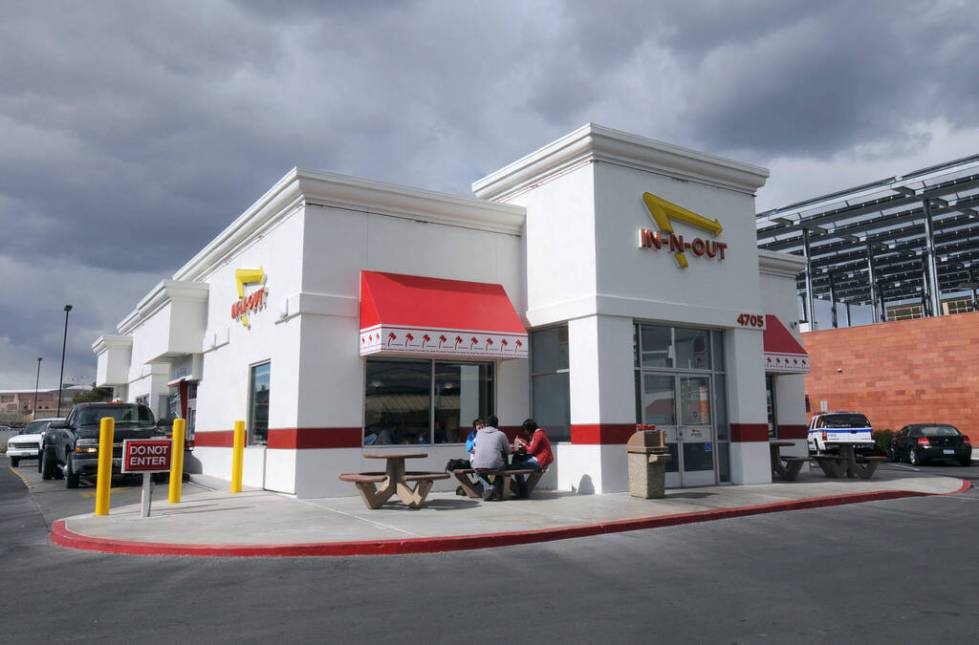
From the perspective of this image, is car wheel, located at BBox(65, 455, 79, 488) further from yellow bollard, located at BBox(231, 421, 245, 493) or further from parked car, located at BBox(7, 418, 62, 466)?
parked car, located at BBox(7, 418, 62, 466)

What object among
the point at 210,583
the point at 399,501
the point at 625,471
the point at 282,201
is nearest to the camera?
the point at 210,583

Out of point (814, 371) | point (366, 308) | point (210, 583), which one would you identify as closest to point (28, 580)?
point (210, 583)

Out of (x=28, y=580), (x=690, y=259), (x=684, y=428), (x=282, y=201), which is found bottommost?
(x=28, y=580)

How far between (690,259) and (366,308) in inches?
274

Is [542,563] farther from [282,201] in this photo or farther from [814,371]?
[814,371]

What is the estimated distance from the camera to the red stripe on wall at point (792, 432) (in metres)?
20.8

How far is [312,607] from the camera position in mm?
6367

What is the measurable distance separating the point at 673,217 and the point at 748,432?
16.0 ft

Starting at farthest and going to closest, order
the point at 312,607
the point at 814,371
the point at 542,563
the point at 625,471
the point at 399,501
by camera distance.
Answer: the point at 814,371 < the point at 625,471 < the point at 399,501 < the point at 542,563 < the point at 312,607

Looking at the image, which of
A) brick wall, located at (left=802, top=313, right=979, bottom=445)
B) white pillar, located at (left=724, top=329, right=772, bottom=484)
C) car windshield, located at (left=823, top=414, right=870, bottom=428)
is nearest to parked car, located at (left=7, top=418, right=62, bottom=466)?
white pillar, located at (left=724, top=329, right=772, bottom=484)

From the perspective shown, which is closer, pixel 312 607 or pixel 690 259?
pixel 312 607

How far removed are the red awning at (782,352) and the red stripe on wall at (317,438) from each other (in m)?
11.1

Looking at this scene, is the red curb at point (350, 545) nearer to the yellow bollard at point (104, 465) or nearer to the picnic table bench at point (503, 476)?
the yellow bollard at point (104, 465)

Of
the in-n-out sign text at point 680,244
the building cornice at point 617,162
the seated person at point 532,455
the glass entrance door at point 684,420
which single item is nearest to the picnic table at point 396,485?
the seated person at point 532,455
